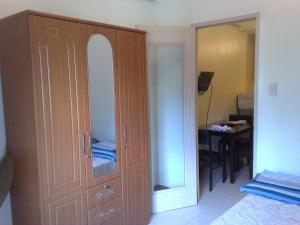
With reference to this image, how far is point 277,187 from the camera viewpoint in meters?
2.07

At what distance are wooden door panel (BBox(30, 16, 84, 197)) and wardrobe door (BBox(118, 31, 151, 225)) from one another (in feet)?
1.55

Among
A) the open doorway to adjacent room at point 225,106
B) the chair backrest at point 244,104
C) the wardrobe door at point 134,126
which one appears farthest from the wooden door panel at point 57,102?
the chair backrest at point 244,104

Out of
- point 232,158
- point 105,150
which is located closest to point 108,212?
point 105,150

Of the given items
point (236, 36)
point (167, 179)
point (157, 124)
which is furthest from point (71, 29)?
point (236, 36)

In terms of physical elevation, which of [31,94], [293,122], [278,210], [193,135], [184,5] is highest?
[184,5]

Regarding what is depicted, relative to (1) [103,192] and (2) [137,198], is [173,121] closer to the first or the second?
(2) [137,198]

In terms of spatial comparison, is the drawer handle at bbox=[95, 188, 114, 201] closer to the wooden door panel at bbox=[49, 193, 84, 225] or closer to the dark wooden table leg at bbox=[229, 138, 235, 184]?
the wooden door panel at bbox=[49, 193, 84, 225]

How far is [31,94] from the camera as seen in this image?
5.82 ft

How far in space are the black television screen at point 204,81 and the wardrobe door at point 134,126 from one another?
6.22 ft

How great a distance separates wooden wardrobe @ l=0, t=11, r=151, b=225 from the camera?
1793mm

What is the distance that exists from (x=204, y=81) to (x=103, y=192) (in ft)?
8.76

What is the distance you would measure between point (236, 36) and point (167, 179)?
3.37 metres

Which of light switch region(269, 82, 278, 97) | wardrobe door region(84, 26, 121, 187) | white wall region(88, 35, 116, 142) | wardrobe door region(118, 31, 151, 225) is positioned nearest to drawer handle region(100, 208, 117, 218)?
wardrobe door region(118, 31, 151, 225)

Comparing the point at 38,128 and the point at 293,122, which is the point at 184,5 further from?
the point at 38,128
